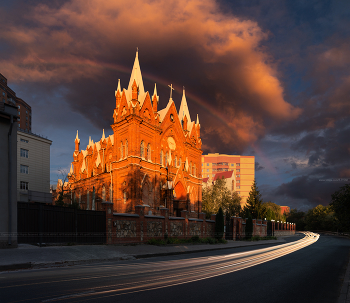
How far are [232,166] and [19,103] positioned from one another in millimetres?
100988

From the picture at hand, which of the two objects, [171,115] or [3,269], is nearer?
[3,269]

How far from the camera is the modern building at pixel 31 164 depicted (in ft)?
133

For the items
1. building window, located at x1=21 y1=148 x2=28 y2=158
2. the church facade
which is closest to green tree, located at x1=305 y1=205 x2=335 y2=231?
the church facade

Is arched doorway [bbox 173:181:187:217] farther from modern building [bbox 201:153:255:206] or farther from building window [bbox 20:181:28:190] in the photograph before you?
modern building [bbox 201:153:255:206]

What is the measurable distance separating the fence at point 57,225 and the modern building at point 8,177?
707 mm

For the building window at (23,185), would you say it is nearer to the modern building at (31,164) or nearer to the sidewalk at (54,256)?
the modern building at (31,164)

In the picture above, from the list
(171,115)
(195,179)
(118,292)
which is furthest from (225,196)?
(118,292)

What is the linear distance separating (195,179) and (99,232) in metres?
31.5

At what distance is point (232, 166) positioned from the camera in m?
151

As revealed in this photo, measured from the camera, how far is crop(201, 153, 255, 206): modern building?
14800cm

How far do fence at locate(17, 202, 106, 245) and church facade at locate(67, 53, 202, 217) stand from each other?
1695cm

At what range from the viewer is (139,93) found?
43.1m

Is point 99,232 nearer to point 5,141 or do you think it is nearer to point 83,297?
point 5,141

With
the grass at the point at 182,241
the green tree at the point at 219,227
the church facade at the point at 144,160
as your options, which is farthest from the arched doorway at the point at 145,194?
the grass at the point at 182,241
